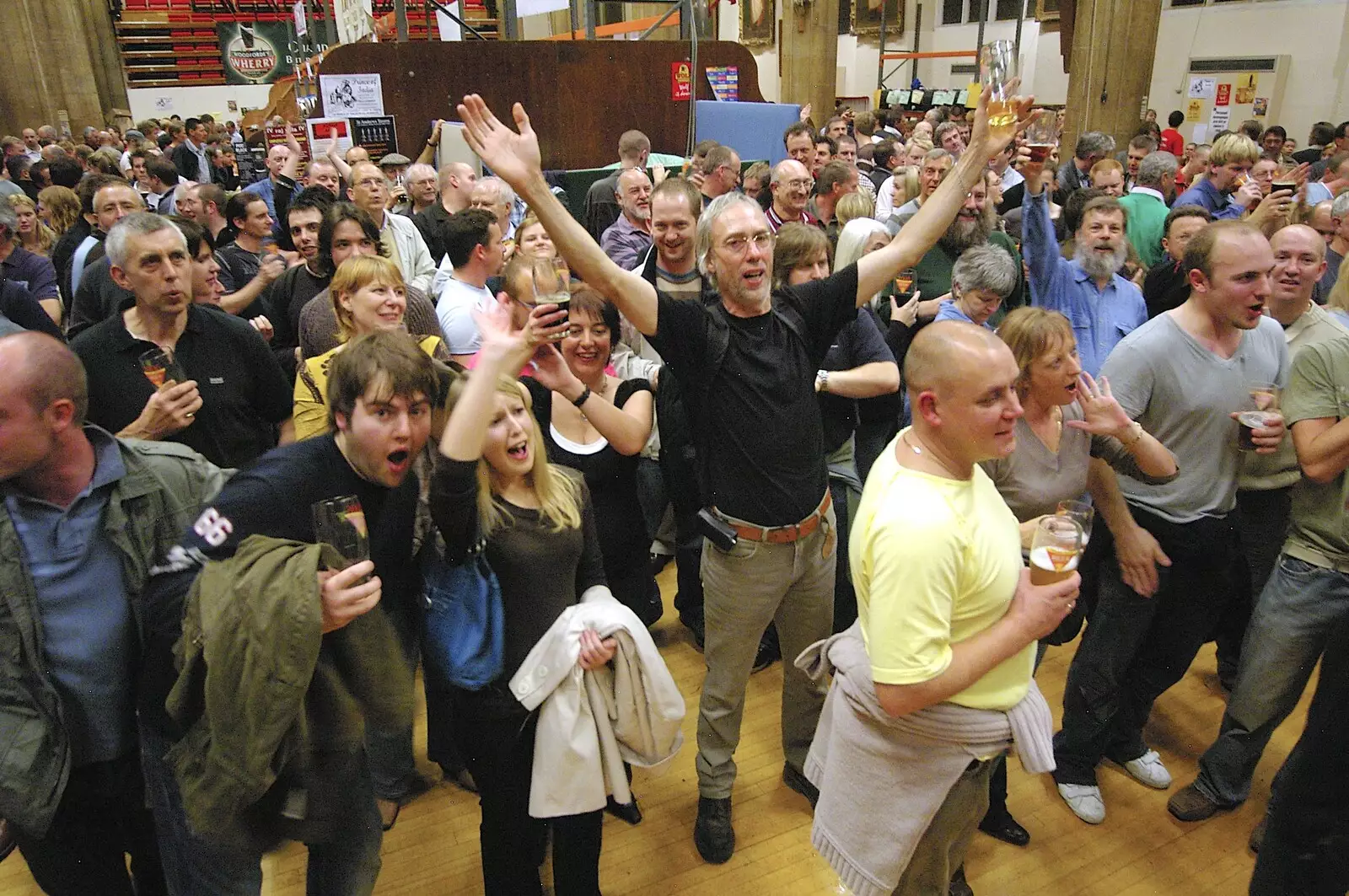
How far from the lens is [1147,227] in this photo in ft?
18.5

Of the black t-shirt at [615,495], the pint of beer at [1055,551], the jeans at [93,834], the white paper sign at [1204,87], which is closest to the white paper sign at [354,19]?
the black t-shirt at [615,495]

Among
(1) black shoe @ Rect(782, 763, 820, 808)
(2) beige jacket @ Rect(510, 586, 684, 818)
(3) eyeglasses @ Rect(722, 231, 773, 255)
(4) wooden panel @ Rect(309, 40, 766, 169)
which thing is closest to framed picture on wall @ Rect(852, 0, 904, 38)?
(4) wooden panel @ Rect(309, 40, 766, 169)

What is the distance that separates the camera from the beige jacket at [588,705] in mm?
2162

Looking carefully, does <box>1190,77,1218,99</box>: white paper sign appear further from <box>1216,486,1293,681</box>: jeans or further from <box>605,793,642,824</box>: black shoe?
<box>605,793,642,824</box>: black shoe

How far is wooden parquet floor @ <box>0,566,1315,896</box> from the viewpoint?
8.82 ft

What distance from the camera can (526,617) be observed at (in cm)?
222

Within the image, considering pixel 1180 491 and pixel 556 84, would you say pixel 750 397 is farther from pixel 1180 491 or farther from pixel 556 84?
pixel 556 84

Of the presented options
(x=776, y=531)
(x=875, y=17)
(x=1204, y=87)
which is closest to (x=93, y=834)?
(x=776, y=531)

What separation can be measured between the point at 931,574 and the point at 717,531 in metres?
0.99

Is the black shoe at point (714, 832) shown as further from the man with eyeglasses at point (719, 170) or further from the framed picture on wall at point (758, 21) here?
the framed picture on wall at point (758, 21)

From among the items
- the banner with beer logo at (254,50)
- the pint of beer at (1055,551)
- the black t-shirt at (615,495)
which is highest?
the banner with beer logo at (254,50)

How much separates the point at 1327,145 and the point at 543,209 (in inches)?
426

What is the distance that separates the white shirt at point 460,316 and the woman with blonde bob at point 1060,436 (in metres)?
2.15

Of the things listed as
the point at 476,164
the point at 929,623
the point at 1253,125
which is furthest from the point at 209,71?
the point at 929,623
